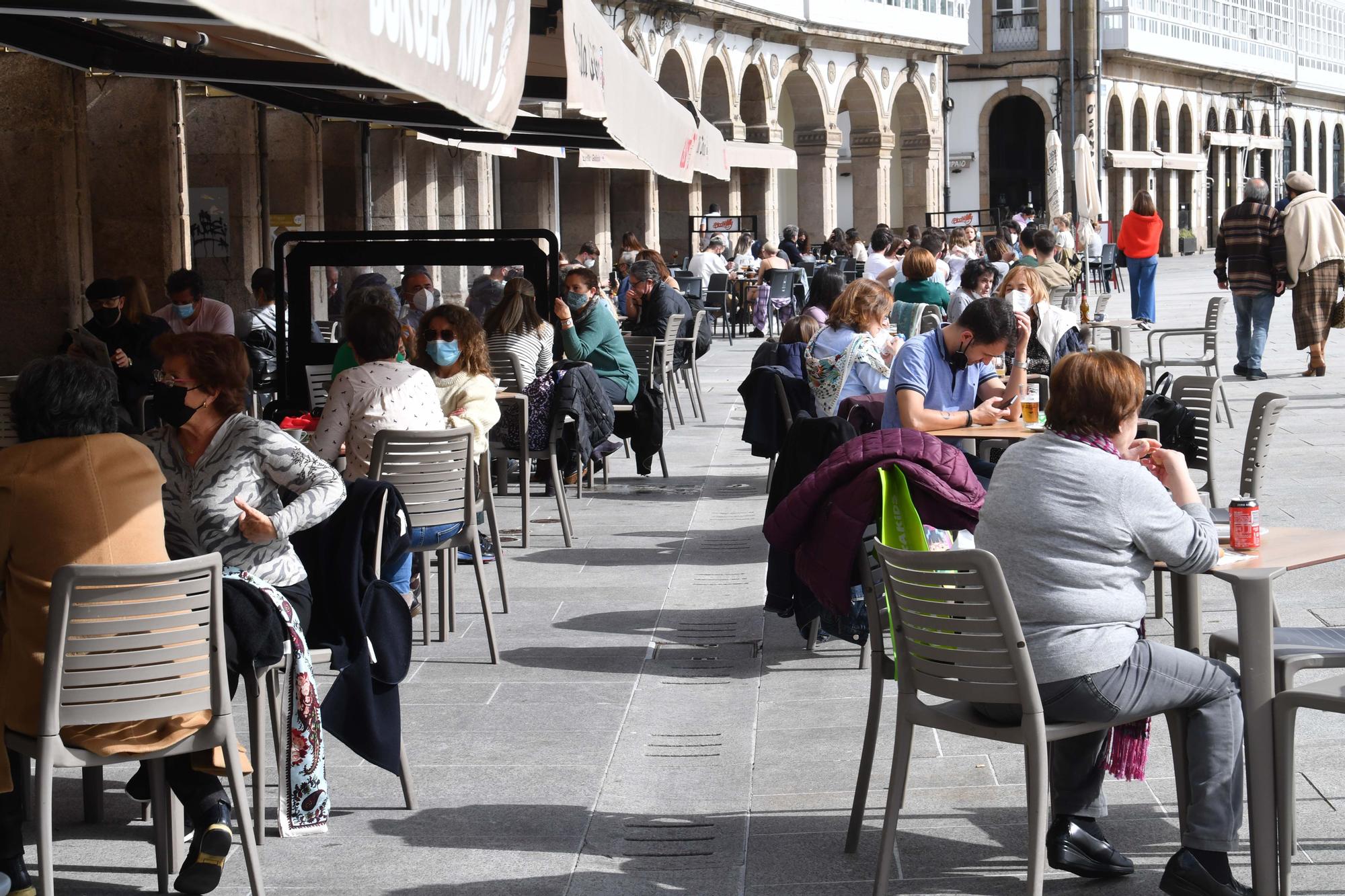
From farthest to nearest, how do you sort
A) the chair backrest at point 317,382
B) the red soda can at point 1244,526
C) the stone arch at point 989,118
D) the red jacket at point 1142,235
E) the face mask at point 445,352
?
1. the stone arch at point 989,118
2. the red jacket at point 1142,235
3. the chair backrest at point 317,382
4. the face mask at point 445,352
5. the red soda can at point 1244,526

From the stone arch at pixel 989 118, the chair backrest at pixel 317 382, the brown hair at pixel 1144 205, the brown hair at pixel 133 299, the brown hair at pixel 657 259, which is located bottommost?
the chair backrest at pixel 317 382

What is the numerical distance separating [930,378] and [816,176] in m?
30.9

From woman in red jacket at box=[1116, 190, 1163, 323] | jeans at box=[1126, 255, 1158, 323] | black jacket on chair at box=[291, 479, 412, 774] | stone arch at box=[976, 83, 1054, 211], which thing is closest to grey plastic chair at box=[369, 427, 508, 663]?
black jacket on chair at box=[291, 479, 412, 774]

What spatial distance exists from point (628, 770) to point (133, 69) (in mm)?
5185

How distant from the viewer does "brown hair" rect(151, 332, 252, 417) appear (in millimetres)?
A: 4676

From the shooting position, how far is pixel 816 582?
5320 millimetres

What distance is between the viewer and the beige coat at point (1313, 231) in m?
15.3

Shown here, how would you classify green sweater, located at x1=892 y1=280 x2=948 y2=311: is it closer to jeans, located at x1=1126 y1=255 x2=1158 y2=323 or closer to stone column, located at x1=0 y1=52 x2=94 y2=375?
stone column, located at x1=0 y1=52 x2=94 y2=375

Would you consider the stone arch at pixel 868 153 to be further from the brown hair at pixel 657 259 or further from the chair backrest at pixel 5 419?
the chair backrest at pixel 5 419

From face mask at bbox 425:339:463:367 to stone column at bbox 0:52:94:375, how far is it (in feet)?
17.4

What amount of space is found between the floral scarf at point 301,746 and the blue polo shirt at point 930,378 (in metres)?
3.34

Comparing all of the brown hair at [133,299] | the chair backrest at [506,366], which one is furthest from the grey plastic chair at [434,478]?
the brown hair at [133,299]

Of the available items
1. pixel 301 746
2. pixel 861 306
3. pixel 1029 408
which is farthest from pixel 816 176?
pixel 301 746

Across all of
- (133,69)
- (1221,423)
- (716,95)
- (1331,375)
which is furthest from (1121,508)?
(716,95)
